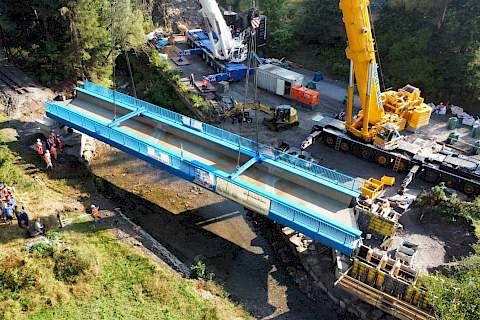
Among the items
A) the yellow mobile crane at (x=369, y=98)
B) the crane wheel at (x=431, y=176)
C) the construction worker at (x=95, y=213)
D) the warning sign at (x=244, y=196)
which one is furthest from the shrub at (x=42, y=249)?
the crane wheel at (x=431, y=176)

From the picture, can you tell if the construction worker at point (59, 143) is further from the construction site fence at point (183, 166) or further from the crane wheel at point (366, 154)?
the crane wheel at point (366, 154)

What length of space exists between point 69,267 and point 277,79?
16.7 m

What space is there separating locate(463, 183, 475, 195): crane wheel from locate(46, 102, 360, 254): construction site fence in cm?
789

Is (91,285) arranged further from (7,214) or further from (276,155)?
(276,155)

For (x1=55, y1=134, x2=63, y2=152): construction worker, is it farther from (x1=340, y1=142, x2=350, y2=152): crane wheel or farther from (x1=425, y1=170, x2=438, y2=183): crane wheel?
(x1=425, y1=170, x2=438, y2=183): crane wheel

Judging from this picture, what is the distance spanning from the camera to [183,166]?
50.1 ft

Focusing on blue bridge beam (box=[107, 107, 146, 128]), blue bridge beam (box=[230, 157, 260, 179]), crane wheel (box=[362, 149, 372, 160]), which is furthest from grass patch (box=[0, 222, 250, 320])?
crane wheel (box=[362, 149, 372, 160])

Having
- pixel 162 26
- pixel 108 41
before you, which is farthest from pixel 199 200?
pixel 162 26

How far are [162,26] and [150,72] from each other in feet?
29.8

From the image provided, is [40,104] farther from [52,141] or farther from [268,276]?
[268,276]

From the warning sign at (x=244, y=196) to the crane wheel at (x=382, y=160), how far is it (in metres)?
8.23

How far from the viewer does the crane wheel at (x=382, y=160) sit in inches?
764

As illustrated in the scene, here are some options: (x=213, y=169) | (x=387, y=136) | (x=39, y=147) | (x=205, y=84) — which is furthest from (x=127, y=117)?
(x=387, y=136)

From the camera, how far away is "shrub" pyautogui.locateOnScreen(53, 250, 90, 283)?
1294cm
